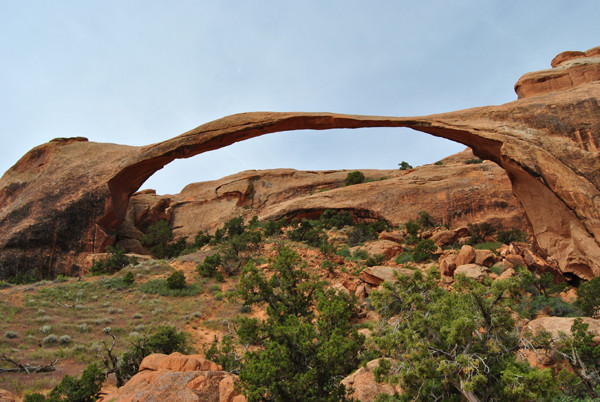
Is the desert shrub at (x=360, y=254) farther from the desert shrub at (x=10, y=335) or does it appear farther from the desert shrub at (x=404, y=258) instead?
the desert shrub at (x=10, y=335)

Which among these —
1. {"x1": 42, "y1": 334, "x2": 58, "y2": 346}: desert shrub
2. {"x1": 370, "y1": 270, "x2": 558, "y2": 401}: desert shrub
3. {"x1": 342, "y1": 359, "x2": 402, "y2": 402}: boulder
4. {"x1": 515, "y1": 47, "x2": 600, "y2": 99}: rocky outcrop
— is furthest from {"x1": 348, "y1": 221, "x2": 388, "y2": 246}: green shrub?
{"x1": 42, "y1": 334, "x2": 58, "y2": 346}: desert shrub

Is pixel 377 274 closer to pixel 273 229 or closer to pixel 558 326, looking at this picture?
pixel 558 326

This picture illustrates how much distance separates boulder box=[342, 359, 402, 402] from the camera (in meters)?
6.90

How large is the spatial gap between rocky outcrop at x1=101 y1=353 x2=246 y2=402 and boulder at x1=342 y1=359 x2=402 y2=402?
2.21 meters

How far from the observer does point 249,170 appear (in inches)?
1490

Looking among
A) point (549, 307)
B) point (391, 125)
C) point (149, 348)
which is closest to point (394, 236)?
point (391, 125)

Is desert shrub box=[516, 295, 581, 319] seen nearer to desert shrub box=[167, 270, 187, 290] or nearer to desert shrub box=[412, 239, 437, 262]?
desert shrub box=[412, 239, 437, 262]

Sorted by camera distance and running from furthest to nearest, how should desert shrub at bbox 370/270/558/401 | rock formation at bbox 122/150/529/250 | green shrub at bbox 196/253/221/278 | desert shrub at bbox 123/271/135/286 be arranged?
rock formation at bbox 122/150/529/250, green shrub at bbox 196/253/221/278, desert shrub at bbox 123/271/135/286, desert shrub at bbox 370/270/558/401

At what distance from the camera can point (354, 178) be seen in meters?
32.2

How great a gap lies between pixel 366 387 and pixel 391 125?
886 cm

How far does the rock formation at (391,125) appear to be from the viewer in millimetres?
9406

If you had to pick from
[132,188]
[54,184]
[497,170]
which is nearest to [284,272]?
[132,188]

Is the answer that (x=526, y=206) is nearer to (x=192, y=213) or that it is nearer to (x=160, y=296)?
(x=160, y=296)

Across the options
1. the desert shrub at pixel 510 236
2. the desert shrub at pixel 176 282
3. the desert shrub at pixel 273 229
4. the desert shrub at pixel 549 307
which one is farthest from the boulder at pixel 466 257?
the desert shrub at pixel 273 229
